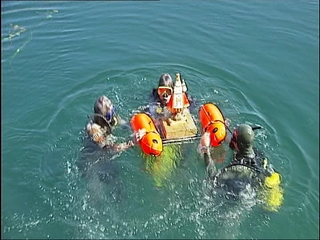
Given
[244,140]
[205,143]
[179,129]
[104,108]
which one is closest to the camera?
[244,140]

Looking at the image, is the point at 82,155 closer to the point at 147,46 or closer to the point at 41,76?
the point at 41,76

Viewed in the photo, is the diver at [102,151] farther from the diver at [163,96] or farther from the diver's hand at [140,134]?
the diver at [163,96]

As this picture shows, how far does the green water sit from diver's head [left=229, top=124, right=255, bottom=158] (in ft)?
3.09

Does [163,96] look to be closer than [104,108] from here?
No

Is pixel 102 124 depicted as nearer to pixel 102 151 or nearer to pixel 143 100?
pixel 102 151

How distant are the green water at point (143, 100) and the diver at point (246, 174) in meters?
0.25

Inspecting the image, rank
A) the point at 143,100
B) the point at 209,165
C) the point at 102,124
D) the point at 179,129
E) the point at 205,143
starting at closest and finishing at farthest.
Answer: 1. the point at 209,165
2. the point at 205,143
3. the point at 102,124
4. the point at 179,129
5. the point at 143,100

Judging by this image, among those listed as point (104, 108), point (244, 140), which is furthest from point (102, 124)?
point (244, 140)

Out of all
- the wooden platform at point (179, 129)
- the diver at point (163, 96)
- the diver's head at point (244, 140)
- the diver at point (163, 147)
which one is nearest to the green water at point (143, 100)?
the diver at point (163, 147)

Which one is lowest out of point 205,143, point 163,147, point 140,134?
point 163,147

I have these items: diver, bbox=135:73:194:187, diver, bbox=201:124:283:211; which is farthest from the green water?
diver, bbox=201:124:283:211

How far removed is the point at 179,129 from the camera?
26.9ft

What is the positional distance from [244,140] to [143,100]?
143 inches

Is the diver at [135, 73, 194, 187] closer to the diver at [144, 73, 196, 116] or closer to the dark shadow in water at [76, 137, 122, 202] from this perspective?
the diver at [144, 73, 196, 116]
